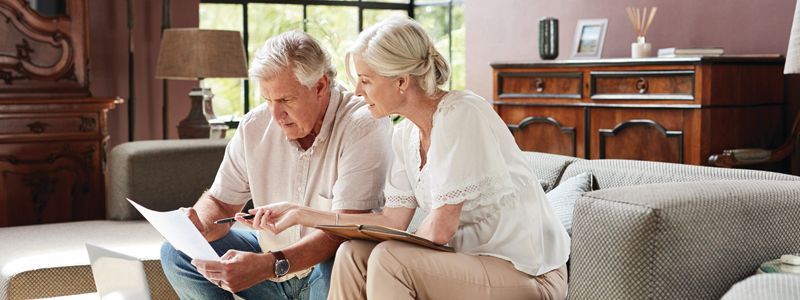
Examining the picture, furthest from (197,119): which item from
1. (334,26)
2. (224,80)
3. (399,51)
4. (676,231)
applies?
(676,231)

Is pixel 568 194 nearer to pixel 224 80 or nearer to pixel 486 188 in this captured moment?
pixel 486 188

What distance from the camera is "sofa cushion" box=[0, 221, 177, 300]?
270cm

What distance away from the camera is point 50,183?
4309mm

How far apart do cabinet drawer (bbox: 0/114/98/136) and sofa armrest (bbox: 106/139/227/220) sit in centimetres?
80

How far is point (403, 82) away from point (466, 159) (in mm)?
227

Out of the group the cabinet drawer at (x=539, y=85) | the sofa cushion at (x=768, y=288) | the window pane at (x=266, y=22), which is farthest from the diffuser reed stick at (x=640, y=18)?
the sofa cushion at (x=768, y=288)

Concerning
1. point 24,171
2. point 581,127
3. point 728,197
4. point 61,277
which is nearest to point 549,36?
point 581,127

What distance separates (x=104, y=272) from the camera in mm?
2279

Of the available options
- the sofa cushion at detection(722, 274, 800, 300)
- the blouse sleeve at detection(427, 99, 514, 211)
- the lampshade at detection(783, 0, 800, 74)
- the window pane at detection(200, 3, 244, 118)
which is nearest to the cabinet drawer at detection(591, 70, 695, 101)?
the lampshade at detection(783, 0, 800, 74)

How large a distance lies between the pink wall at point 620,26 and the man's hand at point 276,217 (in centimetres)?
315

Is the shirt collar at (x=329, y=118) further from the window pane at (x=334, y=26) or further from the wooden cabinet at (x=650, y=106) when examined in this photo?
the window pane at (x=334, y=26)

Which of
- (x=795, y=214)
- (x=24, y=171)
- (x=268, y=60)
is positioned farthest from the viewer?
(x=24, y=171)

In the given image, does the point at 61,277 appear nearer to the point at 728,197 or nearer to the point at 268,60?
the point at 268,60

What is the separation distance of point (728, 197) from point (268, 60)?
1.04 m
